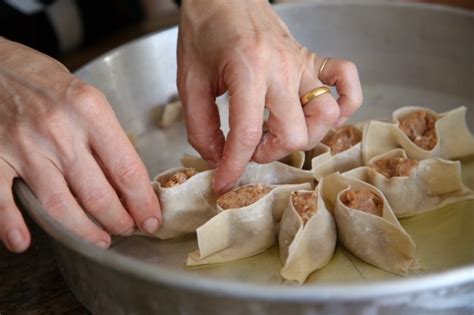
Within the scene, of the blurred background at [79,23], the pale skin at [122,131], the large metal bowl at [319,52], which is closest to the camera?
the large metal bowl at [319,52]

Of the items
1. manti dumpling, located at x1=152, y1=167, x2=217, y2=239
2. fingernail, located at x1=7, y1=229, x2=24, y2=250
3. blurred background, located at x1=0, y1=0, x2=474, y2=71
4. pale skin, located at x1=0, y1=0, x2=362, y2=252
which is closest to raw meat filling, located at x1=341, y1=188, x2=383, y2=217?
pale skin, located at x1=0, y1=0, x2=362, y2=252

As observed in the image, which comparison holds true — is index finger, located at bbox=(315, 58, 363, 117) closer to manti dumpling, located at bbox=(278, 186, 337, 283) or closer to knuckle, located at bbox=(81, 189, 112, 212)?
manti dumpling, located at bbox=(278, 186, 337, 283)

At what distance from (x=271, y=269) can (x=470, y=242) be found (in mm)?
313

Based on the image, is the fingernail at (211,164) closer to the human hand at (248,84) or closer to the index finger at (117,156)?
the human hand at (248,84)

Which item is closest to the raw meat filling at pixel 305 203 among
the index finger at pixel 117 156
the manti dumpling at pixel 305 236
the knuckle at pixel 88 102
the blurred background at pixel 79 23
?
the manti dumpling at pixel 305 236

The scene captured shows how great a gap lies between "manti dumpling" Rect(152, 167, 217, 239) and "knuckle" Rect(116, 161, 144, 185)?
0.13 meters

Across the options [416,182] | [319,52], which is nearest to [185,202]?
[416,182]

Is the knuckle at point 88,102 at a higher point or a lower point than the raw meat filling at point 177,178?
higher

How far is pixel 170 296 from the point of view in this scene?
652 mm

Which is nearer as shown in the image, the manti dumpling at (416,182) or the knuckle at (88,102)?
the knuckle at (88,102)

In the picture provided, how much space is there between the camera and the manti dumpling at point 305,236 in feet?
2.89

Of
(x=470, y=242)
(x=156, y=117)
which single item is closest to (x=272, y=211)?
(x=470, y=242)

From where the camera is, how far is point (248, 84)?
0.85 m

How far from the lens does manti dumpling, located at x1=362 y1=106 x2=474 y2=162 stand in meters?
1.07
